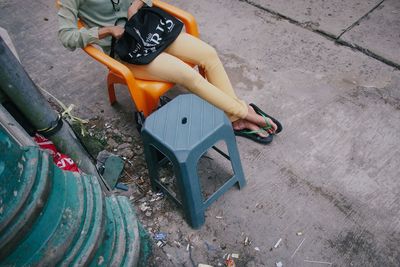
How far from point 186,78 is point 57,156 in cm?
106

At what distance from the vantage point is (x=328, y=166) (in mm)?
2785

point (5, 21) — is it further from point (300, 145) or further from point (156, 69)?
point (300, 145)

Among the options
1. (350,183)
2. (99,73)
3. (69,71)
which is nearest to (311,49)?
(350,183)

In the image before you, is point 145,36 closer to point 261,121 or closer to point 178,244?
point 261,121

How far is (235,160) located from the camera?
101 inches

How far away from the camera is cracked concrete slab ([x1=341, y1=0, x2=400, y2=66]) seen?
11.7ft

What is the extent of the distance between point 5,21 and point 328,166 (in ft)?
13.5

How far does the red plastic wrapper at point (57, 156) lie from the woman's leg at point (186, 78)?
81 cm

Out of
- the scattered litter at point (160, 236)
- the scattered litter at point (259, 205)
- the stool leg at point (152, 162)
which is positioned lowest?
the scattered litter at point (259, 205)

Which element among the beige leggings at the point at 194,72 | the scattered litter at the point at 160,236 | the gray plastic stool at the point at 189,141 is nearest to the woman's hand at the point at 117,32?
the beige leggings at the point at 194,72

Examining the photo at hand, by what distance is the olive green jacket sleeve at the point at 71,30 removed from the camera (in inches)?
105

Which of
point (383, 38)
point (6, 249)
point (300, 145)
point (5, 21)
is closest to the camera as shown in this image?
point (6, 249)

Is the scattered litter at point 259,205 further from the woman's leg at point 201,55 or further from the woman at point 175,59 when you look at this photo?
the woman's leg at point 201,55

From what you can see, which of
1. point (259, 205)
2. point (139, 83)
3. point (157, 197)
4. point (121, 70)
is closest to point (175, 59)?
point (139, 83)
